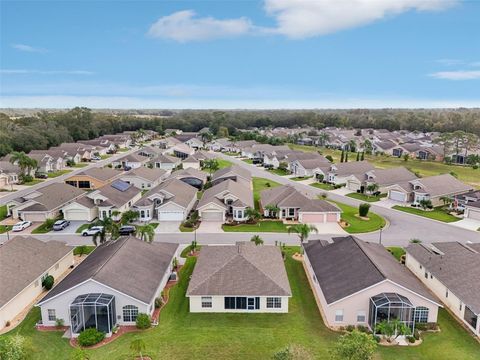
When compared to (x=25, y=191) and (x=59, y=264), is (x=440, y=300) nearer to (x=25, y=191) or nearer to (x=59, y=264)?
(x=59, y=264)

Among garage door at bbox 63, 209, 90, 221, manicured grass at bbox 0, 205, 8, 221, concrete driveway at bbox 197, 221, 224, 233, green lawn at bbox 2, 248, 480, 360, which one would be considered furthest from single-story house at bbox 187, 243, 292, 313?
manicured grass at bbox 0, 205, 8, 221

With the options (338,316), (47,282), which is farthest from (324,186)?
(47,282)

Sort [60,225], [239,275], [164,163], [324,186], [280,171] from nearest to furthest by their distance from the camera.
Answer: [239,275], [60,225], [324,186], [280,171], [164,163]

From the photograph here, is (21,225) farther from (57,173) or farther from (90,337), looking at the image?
(57,173)

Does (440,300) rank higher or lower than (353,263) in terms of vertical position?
lower

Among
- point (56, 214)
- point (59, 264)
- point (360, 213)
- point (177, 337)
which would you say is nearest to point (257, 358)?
point (177, 337)

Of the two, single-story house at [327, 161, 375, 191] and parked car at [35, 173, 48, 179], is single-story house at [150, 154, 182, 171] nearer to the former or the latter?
parked car at [35, 173, 48, 179]

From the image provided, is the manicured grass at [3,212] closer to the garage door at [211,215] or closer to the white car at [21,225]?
the white car at [21,225]
